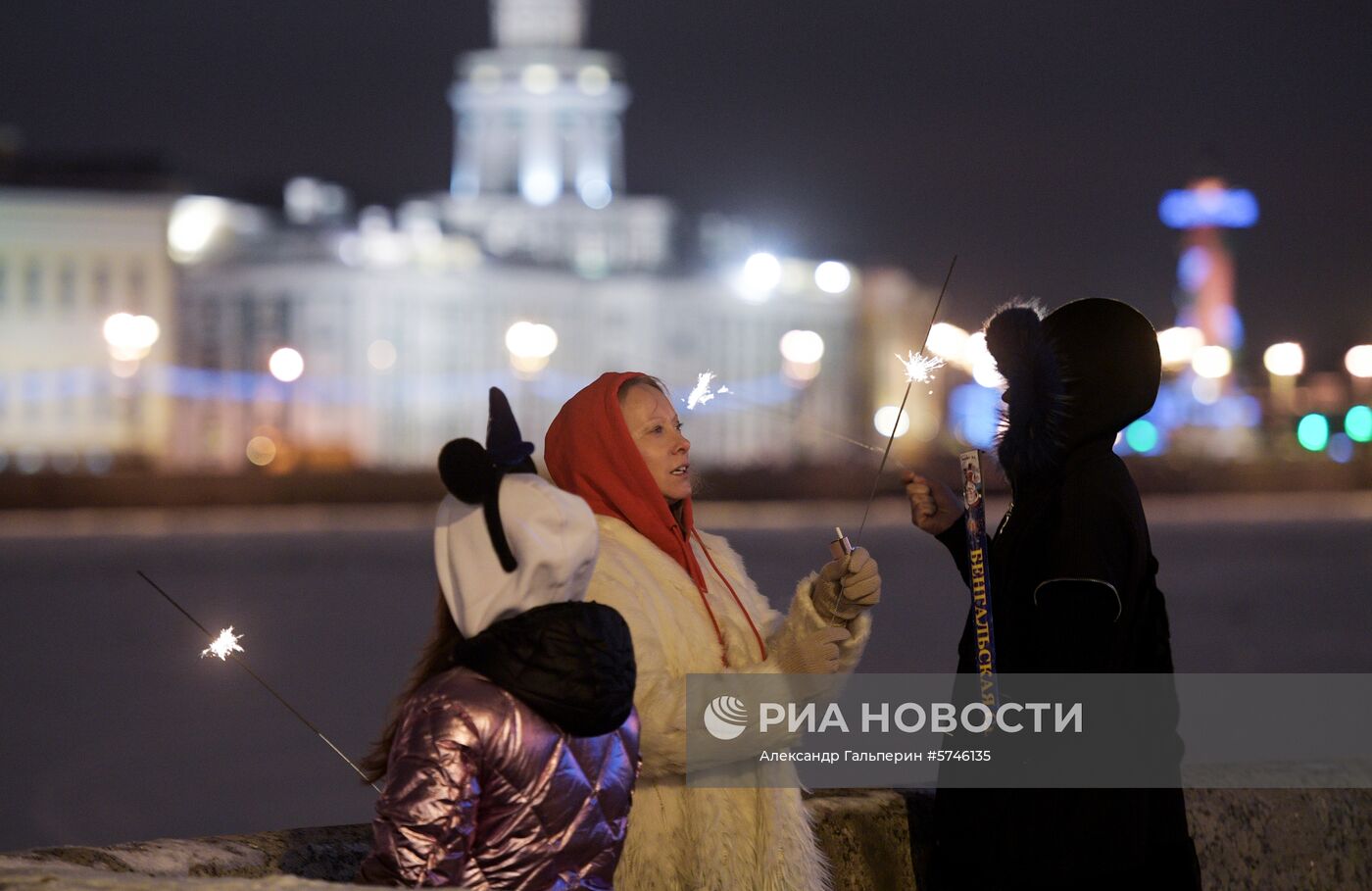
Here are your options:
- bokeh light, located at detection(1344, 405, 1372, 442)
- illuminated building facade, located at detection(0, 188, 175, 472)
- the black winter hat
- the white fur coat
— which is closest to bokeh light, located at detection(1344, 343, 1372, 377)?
bokeh light, located at detection(1344, 405, 1372, 442)

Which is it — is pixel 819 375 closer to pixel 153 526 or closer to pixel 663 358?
pixel 663 358

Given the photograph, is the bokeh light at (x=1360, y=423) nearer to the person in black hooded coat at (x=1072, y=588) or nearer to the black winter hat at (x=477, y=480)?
the person in black hooded coat at (x=1072, y=588)

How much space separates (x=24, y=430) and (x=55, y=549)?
146 ft

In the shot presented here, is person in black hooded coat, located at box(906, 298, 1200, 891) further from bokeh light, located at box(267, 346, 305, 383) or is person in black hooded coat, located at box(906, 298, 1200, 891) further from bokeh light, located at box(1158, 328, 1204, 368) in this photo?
bokeh light, located at box(267, 346, 305, 383)

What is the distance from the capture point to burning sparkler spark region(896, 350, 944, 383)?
354 cm

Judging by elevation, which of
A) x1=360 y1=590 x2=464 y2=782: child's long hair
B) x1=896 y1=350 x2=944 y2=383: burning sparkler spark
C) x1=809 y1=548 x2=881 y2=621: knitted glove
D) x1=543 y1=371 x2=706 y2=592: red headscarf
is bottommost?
x1=360 y1=590 x2=464 y2=782: child's long hair

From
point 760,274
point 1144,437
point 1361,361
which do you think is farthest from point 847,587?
point 1144,437

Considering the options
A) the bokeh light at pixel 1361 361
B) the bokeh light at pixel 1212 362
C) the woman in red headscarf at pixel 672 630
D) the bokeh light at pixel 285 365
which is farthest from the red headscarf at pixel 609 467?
the bokeh light at pixel 1212 362

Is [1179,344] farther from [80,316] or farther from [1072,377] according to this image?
[1072,377]

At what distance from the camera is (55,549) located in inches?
1133

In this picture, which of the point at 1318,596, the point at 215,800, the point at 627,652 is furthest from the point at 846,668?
the point at 1318,596

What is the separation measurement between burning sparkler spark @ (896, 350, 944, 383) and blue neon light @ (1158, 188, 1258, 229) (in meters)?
91.5

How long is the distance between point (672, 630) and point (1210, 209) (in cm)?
9302

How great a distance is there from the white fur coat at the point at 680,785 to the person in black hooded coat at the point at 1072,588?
285 millimetres
